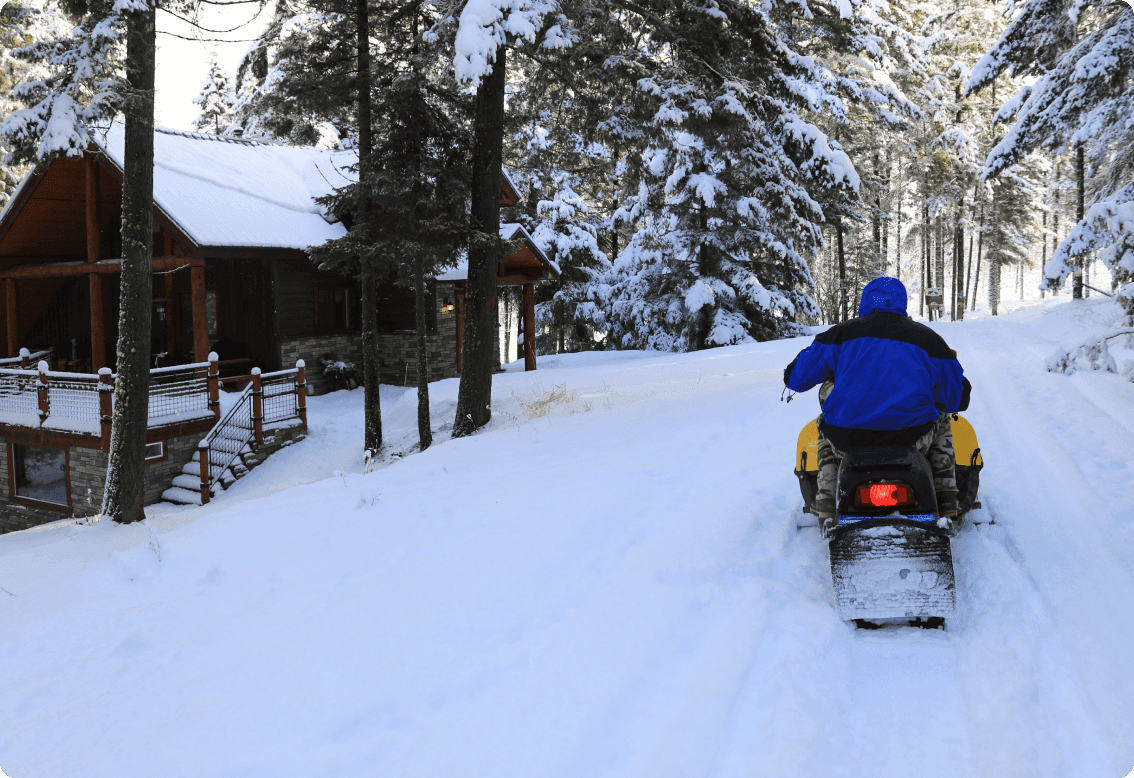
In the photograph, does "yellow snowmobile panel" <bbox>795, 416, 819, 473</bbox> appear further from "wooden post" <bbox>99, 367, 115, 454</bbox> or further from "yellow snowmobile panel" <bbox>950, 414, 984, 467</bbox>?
"wooden post" <bbox>99, 367, 115, 454</bbox>

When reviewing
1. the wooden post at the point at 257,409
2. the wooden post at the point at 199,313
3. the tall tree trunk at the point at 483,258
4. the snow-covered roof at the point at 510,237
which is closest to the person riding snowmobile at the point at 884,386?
the tall tree trunk at the point at 483,258

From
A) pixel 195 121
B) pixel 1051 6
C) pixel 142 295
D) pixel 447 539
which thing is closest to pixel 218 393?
pixel 142 295

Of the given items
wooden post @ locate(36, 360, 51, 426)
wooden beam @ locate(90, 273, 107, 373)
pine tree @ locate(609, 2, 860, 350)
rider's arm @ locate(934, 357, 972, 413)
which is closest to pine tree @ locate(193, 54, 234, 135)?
wooden beam @ locate(90, 273, 107, 373)

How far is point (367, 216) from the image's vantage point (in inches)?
545

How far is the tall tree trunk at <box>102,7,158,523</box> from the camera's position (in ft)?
34.7

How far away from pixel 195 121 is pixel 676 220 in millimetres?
31804

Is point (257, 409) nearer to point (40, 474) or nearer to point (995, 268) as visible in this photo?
point (40, 474)

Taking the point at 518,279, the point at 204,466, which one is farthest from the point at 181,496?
the point at 518,279

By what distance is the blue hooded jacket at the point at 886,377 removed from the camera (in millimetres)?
4121

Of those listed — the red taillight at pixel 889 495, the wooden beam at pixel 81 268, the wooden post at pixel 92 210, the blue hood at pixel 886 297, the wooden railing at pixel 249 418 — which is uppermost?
the wooden post at pixel 92 210

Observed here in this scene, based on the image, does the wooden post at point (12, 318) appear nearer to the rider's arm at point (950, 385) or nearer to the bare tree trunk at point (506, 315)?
the bare tree trunk at point (506, 315)

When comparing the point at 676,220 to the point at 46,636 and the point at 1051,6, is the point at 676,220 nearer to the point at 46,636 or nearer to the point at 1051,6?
the point at 1051,6

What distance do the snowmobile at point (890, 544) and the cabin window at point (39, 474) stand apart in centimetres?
1702

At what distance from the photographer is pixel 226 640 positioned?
4.15 m
